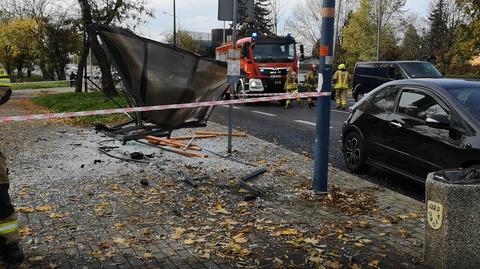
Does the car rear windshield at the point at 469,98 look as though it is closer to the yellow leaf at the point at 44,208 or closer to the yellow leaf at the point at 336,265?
the yellow leaf at the point at 336,265

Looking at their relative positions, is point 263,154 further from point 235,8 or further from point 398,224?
point 398,224

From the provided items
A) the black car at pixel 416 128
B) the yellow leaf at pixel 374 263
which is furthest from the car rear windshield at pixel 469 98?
the yellow leaf at pixel 374 263

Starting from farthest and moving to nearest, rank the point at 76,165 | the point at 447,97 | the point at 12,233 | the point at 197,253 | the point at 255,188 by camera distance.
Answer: the point at 76,165 → the point at 255,188 → the point at 447,97 → the point at 197,253 → the point at 12,233

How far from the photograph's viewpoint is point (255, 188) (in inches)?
257

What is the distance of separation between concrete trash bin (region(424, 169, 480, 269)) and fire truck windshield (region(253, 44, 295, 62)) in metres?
18.0

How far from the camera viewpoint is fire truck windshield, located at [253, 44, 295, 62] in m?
21.7

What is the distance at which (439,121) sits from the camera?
236 inches

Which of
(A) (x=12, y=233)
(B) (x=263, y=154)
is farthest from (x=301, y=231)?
(B) (x=263, y=154)

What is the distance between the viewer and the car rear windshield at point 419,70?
755 inches

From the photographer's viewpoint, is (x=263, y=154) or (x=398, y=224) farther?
(x=263, y=154)

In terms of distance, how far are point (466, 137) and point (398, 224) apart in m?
1.33

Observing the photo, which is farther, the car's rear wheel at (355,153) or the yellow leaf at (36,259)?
the car's rear wheel at (355,153)

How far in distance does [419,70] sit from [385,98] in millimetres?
13083

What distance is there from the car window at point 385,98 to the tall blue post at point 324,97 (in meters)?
1.61
